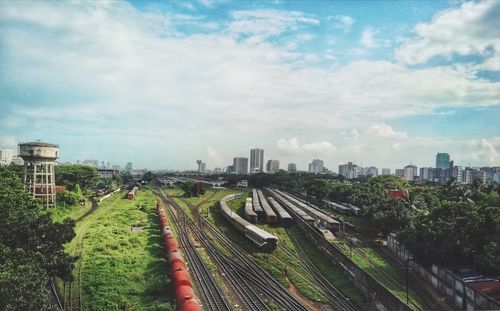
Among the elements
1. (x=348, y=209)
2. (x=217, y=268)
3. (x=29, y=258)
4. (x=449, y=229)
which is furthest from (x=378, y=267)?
(x=348, y=209)

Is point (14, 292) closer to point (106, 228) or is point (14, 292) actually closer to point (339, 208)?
point (106, 228)

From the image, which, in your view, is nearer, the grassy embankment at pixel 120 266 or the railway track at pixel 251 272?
the grassy embankment at pixel 120 266

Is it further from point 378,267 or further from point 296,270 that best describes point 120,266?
point 378,267

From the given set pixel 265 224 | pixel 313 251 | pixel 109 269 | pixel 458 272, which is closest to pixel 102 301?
pixel 109 269

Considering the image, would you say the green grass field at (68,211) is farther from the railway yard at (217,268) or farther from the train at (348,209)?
the train at (348,209)

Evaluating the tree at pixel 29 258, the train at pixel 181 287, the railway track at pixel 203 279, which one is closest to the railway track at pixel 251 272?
the railway track at pixel 203 279
